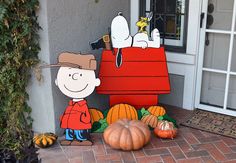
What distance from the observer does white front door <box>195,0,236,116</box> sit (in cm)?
362

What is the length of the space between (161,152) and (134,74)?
0.90 m

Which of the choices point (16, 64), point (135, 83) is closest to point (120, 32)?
point (135, 83)

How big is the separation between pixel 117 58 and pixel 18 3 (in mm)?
1150

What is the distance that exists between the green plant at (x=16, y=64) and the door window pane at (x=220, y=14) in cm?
189

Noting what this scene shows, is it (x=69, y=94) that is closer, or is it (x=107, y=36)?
(x=69, y=94)

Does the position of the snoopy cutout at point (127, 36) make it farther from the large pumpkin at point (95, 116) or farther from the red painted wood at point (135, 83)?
the large pumpkin at point (95, 116)

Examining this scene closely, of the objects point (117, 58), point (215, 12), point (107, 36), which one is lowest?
point (117, 58)

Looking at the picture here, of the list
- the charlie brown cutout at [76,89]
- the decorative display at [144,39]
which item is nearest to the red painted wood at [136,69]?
the decorative display at [144,39]

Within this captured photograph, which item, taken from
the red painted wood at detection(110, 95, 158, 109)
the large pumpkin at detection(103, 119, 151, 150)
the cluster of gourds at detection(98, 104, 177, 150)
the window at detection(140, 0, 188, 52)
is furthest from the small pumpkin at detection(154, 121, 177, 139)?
the window at detection(140, 0, 188, 52)

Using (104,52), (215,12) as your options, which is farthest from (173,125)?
(215,12)

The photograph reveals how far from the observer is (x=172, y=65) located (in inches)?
157

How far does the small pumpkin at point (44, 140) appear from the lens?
310 cm

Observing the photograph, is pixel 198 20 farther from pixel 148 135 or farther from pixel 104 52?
pixel 148 135

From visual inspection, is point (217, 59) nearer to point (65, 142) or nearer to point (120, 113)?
point (120, 113)
